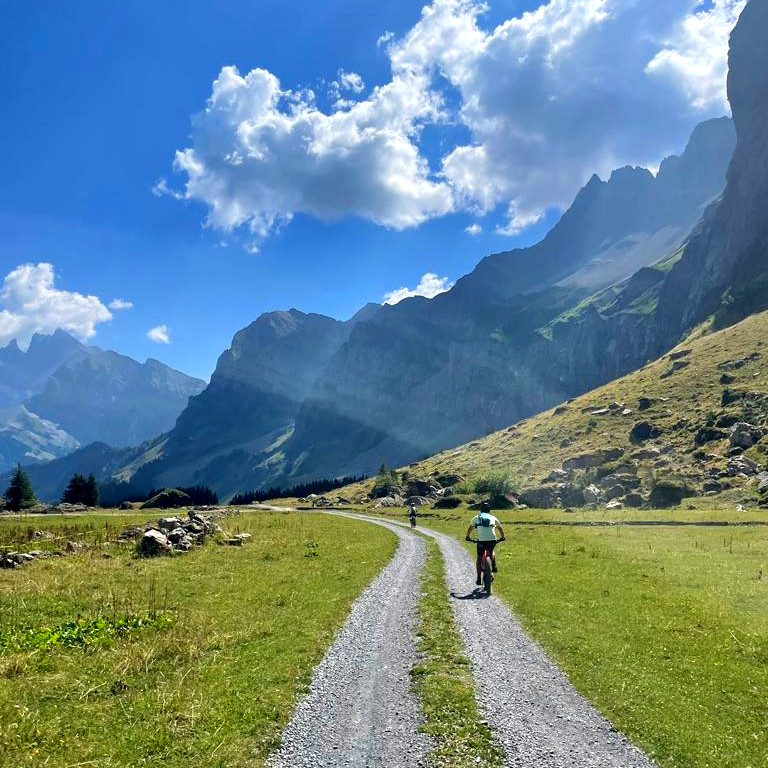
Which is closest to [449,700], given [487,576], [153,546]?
[487,576]

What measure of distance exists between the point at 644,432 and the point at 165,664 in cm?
12598

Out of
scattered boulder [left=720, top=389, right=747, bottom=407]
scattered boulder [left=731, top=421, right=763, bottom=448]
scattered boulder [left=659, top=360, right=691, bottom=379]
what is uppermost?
scattered boulder [left=659, top=360, right=691, bottom=379]

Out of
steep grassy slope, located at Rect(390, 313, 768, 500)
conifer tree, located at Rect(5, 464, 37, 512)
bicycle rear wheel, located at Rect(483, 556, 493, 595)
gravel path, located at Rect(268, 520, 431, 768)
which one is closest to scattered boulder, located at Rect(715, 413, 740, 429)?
steep grassy slope, located at Rect(390, 313, 768, 500)

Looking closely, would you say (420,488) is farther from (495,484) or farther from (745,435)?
(745,435)

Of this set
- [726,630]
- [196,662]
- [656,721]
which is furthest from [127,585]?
[726,630]

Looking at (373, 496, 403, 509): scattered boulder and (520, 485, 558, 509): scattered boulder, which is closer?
(520, 485, 558, 509): scattered boulder

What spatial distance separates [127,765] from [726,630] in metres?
17.8

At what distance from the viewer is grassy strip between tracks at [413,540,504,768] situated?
937 cm

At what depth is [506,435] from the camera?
628 feet

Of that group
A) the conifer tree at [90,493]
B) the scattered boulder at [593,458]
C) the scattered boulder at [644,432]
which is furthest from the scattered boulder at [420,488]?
the conifer tree at [90,493]

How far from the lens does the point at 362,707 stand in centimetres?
1155

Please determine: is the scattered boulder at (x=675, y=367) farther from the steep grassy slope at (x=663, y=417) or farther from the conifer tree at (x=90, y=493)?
the conifer tree at (x=90, y=493)

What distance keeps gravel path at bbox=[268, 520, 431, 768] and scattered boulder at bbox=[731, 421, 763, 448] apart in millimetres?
98456

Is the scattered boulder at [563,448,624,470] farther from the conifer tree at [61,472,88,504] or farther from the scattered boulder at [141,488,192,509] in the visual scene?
the conifer tree at [61,472,88,504]
